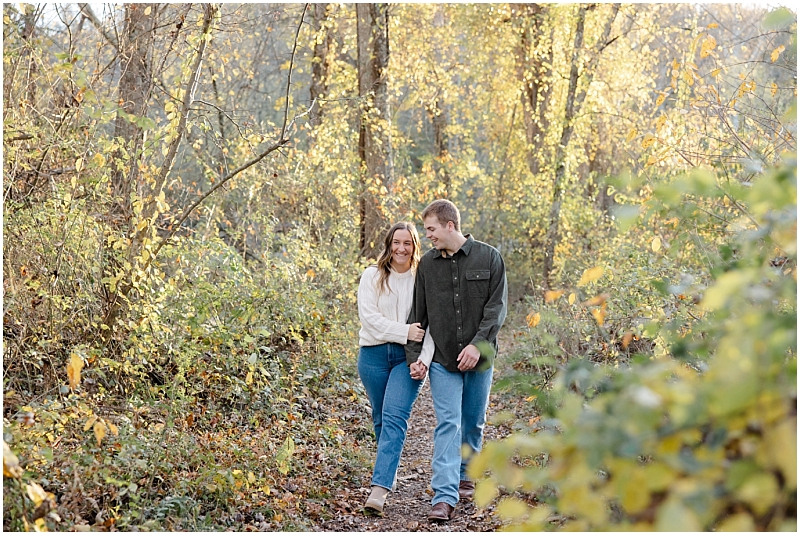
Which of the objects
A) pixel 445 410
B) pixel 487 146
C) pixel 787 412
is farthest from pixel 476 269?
pixel 487 146

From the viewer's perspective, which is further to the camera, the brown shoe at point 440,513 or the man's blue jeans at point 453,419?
the man's blue jeans at point 453,419

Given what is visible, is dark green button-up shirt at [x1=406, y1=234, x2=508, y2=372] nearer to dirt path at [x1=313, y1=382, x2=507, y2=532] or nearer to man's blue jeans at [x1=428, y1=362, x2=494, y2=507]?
man's blue jeans at [x1=428, y1=362, x2=494, y2=507]

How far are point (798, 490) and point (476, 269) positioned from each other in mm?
3532

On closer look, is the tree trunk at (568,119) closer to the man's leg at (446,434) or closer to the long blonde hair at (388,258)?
the long blonde hair at (388,258)

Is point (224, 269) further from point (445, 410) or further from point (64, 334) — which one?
point (445, 410)

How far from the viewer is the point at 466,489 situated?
545cm

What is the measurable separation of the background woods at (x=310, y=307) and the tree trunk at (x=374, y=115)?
39 mm

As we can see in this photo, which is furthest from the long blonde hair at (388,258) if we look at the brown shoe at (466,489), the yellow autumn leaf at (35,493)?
the yellow autumn leaf at (35,493)

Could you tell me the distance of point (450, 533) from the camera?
15.4 feet

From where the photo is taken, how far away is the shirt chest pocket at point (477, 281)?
5273 mm

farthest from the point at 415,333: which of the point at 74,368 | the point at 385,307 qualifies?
the point at 74,368

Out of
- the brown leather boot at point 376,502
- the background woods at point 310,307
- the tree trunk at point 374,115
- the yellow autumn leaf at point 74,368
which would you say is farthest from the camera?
the tree trunk at point 374,115

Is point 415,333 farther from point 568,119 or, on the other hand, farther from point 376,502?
point 568,119

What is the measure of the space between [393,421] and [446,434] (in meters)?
0.37
